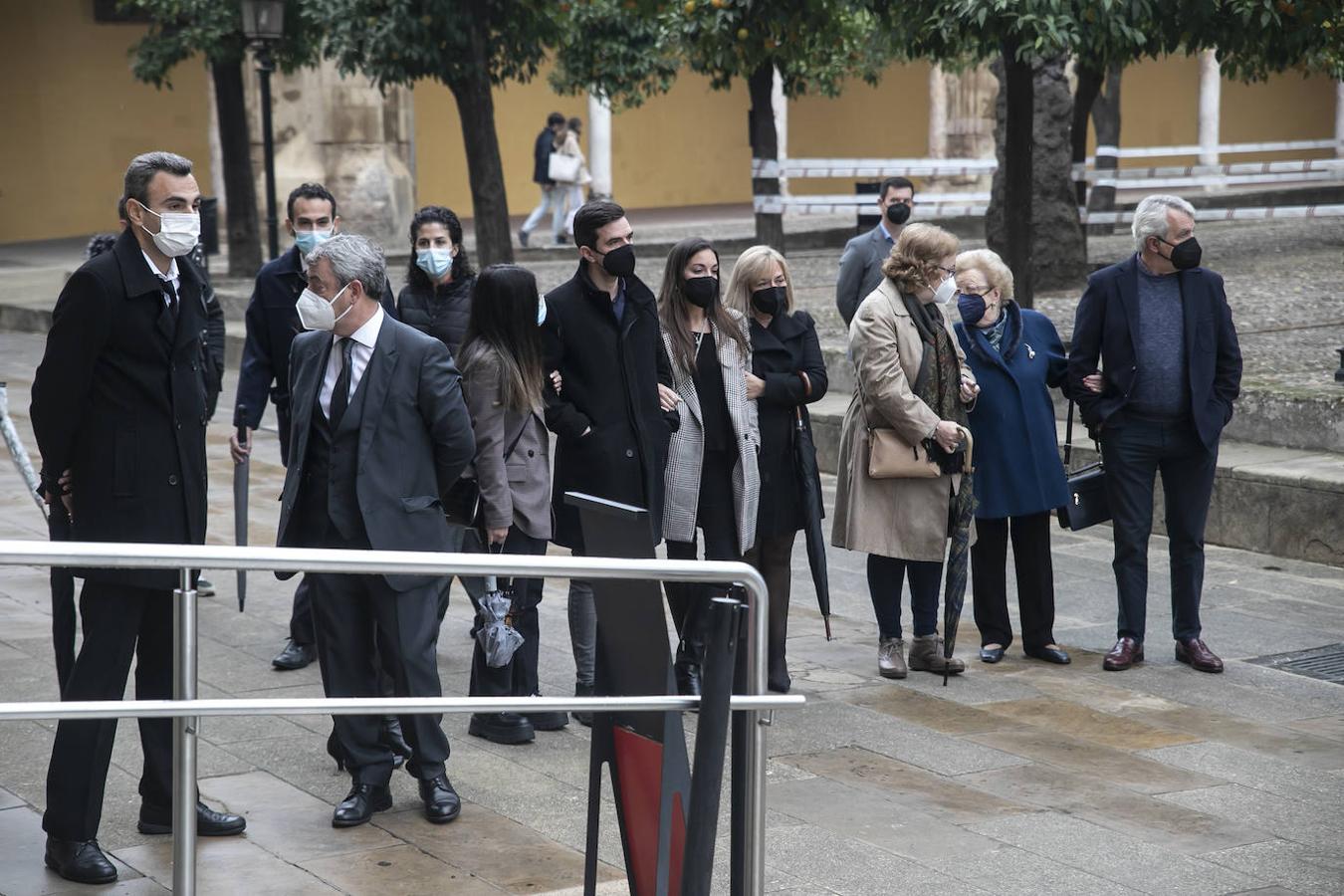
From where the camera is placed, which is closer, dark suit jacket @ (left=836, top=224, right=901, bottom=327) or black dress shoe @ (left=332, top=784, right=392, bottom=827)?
black dress shoe @ (left=332, top=784, right=392, bottom=827)

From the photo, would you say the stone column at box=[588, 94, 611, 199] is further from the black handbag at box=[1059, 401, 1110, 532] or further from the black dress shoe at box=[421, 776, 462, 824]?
the black dress shoe at box=[421, 776, 462, 824]

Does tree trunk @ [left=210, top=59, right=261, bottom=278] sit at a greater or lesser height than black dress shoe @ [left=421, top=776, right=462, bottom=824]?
greater

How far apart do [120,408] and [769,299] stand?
2.60m

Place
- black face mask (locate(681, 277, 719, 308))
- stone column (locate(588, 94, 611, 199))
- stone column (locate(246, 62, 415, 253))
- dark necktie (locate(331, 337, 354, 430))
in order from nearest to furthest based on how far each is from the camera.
A: 1. dark necktie (locate(331, 337, 354, 430))
2. black face mask (locate(681, 277, 719, 308))
3. stone column (locate(246, 62, 415, 253))
4. stone column (locate(588, 94, 611, 199))

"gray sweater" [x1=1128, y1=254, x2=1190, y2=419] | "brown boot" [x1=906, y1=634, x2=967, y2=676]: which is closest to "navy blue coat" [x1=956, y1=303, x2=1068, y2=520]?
"gray sweater" [x1=1128, y1=254, x2=1190, y2=419]

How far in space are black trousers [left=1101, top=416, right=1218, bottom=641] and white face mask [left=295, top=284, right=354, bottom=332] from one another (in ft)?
10.7

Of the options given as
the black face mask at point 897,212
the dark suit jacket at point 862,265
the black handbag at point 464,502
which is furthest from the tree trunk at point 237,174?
the black handbag at point 464,502

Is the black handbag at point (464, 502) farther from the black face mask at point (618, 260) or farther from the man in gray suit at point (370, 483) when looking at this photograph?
the black face mask at point (618, 260)

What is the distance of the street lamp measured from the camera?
54.4ft

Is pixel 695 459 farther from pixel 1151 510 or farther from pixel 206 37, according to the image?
pixel 206 37

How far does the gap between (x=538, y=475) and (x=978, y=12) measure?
18.3ft

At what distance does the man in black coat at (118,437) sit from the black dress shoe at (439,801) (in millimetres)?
730

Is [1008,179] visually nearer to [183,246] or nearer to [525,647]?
[525,647]

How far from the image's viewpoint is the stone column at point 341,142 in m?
24.0
